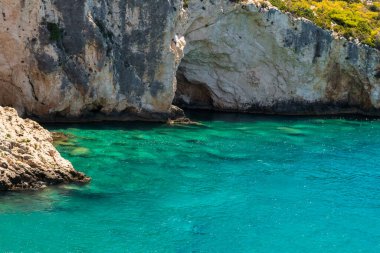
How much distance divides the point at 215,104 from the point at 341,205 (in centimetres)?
2517

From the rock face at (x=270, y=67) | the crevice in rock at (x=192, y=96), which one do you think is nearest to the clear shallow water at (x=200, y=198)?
the rock face at (x=270, y=67)

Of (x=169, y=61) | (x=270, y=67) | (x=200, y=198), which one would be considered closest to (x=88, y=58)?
(x=169, y=61)

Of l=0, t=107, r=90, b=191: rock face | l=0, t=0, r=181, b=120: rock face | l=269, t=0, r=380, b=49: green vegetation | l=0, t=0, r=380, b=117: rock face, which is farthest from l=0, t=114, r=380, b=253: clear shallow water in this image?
l=269, t=0, r=380, b=49: green vegetation

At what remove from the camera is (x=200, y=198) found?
21875mm

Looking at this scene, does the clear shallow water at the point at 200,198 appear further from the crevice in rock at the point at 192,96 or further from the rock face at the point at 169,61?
the crevice in rock at the point at 192,96

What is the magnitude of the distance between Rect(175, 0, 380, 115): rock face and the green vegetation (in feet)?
3.48

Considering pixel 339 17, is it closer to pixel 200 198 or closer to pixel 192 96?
pixel 192 96

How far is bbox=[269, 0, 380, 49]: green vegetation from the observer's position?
→ 148 feet

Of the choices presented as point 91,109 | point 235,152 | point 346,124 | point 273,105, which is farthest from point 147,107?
point 346,124

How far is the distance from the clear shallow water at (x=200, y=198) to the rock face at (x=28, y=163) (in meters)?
0.70

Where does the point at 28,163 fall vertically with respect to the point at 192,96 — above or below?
below

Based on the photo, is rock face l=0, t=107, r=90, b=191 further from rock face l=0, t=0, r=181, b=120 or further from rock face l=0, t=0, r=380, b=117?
rock face l=0, t=0, r=380, b=117

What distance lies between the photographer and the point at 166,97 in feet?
122

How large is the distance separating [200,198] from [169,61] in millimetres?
17089
